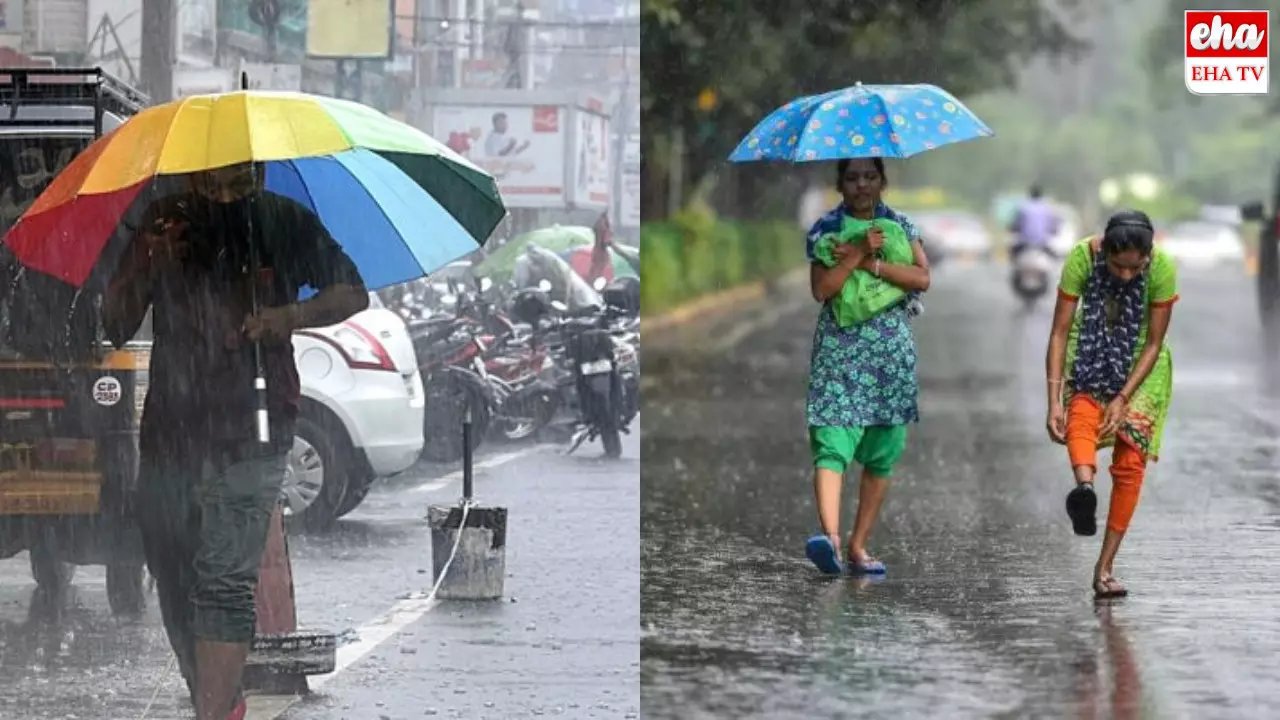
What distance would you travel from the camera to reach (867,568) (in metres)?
8.98

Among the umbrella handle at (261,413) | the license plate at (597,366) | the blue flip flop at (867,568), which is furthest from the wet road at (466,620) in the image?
the blue flip flop at (867,568)

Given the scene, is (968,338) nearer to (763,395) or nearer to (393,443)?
A: (763,395)

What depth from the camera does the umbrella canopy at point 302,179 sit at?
6137mm

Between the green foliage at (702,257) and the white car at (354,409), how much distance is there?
14.8m

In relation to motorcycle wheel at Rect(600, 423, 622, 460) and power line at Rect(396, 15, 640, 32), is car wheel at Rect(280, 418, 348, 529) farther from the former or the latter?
power line at Rect(396, 15, 640, 32)

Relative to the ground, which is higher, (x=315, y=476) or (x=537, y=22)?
(x=537, y=22)

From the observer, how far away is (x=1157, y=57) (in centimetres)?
2559

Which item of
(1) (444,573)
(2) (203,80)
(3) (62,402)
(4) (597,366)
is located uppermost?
(2) (203,80)

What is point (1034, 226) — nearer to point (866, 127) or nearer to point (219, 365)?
point (866, 127)

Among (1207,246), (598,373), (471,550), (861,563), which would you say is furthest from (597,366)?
(1207,246)

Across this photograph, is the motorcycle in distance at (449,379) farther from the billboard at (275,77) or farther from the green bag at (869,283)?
the green bag at (869,283)

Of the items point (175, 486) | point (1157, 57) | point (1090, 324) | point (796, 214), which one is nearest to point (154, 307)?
point (175, 486)

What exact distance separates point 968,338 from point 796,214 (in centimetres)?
2938

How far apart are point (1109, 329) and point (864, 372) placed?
836mm
